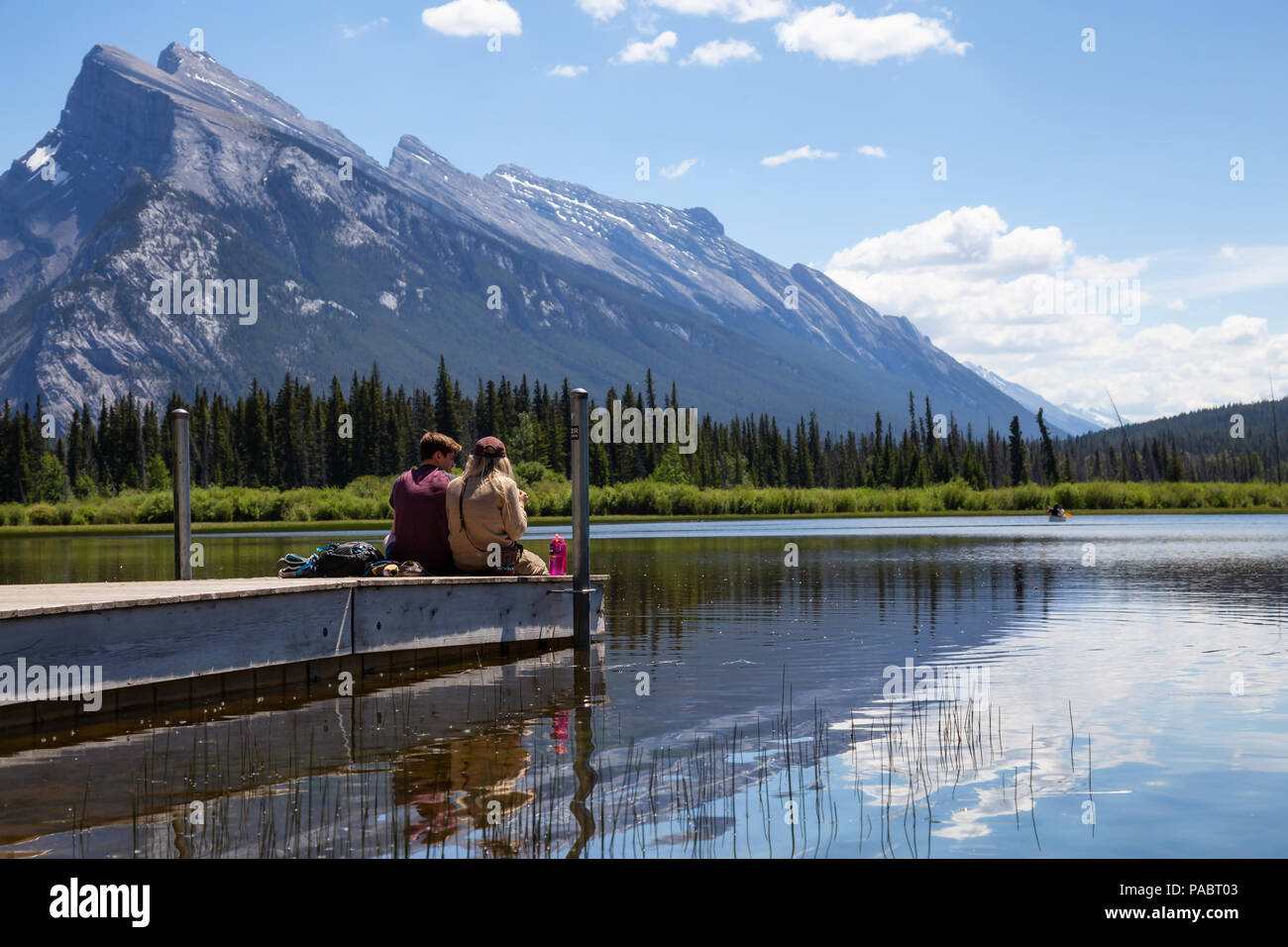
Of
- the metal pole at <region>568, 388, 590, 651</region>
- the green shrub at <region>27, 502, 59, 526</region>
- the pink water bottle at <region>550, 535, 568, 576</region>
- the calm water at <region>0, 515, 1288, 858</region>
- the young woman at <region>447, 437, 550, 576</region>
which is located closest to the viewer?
the calm water at <region>0, 515, 1288, 858</region>

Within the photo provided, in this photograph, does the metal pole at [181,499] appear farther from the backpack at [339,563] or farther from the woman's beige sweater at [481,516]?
the woman's beige sweater at [481,516]

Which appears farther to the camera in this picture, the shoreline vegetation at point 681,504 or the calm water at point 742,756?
the shoreline vegetation at point 681,504

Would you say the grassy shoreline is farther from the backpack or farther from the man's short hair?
the man's short hair

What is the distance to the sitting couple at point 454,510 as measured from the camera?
15969 millimetres

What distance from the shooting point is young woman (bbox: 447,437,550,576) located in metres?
15.9

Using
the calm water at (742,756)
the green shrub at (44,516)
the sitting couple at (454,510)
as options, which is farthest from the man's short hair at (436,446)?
the green shrub at (44,516)

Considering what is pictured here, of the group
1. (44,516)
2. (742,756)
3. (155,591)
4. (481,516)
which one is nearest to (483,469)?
(481,516)

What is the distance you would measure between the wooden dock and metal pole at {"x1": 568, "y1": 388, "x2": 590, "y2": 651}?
0.26 meters

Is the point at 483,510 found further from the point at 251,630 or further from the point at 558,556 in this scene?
the point at 558,556

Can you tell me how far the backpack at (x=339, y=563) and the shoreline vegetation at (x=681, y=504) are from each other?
84798 mm

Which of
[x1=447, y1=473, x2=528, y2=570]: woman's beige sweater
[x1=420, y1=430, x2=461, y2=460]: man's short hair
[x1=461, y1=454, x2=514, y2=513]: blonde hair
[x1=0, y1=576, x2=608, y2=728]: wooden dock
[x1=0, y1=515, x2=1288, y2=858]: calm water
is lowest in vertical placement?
[x1=0, y1=515, x2=1288, y2=858]: calm water

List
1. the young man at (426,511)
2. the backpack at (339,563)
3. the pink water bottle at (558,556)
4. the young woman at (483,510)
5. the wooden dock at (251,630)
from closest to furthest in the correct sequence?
the wooden dock at (251,630)
the backpack at (339,563)
the young woman at (483,510)
the young man at (426,511)
the pink water bottle at (558,556)

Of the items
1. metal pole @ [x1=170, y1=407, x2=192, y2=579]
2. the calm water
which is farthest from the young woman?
metal pole @ [x1=170, y1=407, x2=192, y2=579]
